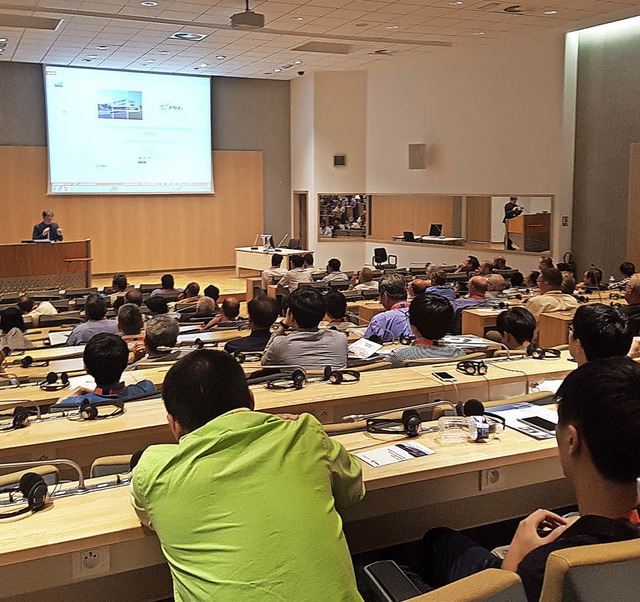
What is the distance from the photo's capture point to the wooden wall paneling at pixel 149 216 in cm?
1366

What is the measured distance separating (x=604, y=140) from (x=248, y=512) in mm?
10869

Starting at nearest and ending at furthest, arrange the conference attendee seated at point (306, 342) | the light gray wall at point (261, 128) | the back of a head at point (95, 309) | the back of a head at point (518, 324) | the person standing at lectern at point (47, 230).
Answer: the conference attendee seated at point (306, 342) → the back of a head at point (518, 324) → the back of a head at point (95, 309) → the person standing at lectern at point (47, 230) → the light gray wall at point (261, 128)

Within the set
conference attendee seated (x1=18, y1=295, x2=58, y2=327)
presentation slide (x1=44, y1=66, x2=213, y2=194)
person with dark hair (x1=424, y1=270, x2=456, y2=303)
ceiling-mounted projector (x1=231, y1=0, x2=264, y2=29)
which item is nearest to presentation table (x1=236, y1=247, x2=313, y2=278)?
presentation slide (x1=44, y1=66, x2=213, y2=194)

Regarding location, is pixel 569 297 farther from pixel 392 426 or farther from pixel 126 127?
pixel 126 127

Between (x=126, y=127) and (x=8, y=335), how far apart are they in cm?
905

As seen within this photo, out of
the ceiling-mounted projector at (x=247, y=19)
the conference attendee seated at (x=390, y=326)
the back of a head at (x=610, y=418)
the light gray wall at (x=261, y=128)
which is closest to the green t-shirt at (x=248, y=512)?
the back of a head at (x=610, y=418)

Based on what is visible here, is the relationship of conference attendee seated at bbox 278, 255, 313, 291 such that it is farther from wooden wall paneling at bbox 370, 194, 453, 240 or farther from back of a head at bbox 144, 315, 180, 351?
back of a head at bbox 144, 315, 180, 351

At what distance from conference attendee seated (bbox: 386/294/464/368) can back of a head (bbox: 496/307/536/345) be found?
61 centimetres

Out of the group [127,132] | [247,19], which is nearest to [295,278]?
[247,19]

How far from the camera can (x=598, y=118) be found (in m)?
11.2

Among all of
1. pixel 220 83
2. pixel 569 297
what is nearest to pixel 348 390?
pixel 569 297

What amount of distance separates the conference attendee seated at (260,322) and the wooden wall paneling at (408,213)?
915 cm

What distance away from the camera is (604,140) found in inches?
439

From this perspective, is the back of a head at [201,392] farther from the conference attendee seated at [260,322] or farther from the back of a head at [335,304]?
the back of a head at [335,304]
